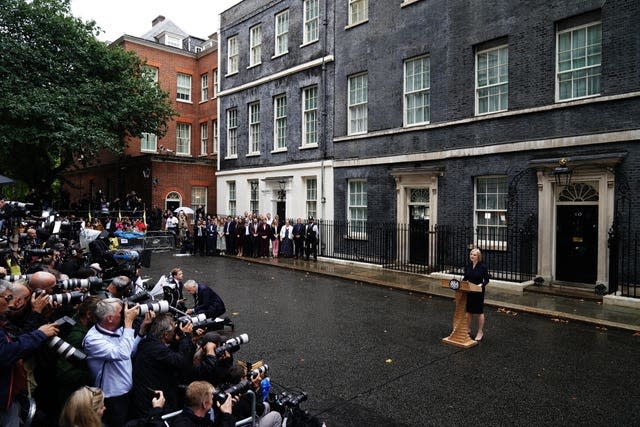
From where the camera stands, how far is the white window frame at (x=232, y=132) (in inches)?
1063

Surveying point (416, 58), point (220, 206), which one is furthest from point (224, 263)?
point (416, 58)

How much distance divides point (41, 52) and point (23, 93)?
263 cm

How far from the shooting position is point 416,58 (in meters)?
17.1

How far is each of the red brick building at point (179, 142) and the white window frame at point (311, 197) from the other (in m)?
10.5

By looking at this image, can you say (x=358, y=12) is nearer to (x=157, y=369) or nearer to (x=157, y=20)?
(x=157, y=369)

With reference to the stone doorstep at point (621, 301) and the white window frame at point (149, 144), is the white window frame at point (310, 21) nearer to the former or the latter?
the white window frame at point (149, 144)

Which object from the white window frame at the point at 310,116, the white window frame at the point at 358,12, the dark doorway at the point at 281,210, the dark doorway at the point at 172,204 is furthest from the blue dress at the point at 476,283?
the dark doorway at the point at 172,204

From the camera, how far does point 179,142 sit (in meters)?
33.6

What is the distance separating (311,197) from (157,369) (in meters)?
17.8

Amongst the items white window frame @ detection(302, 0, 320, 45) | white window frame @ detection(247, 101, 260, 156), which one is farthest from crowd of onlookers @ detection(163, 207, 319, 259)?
white window frame @ detection(302, 0, 320, 45)

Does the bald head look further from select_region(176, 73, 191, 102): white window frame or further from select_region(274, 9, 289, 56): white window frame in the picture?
select_region(176, 73, 191, 102): white window frame

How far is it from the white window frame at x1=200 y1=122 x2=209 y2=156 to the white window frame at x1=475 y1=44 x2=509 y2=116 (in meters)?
22.6

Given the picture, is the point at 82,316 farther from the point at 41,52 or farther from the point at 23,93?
the point at 41,52

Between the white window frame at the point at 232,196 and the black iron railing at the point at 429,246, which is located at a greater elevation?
the white window frame at the point at 232,196
